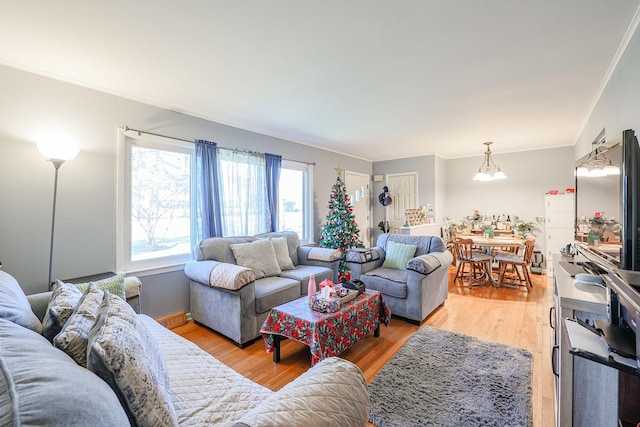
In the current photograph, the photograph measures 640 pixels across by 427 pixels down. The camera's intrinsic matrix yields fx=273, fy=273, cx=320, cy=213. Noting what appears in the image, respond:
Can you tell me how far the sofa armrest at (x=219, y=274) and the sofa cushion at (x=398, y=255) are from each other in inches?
74.8

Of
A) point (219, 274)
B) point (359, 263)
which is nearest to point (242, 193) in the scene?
point (219, 274)

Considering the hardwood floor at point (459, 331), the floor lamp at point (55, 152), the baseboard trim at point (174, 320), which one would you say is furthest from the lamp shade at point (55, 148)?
the hardwood floor at point (459, 331)

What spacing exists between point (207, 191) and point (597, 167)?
3701 mm

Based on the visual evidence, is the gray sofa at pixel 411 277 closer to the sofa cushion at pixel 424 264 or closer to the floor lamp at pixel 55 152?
the sofa cushion at pixel 424 264

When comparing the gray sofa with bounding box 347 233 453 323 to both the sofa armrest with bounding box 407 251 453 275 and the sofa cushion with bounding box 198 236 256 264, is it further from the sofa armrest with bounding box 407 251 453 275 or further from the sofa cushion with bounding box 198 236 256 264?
the sofa cushion with bounding box 198 236 256 264

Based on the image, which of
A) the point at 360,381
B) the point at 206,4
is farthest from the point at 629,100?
the point at 206,4

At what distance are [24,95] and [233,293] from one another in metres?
2.45

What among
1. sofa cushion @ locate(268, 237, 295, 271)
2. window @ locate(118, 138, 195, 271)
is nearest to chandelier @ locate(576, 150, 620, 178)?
sofa cushion @ locate(268, 237, 295, 271)

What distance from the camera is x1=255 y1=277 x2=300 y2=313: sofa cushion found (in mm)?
2746

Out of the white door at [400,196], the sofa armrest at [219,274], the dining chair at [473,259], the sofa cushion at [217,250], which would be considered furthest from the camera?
the white door at [400,196]

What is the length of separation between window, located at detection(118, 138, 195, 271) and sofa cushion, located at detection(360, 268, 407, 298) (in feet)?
7.52

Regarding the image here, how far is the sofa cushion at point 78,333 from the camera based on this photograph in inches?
35.1

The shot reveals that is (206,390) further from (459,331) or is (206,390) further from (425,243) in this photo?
(425,243)

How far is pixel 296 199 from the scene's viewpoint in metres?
4.93
